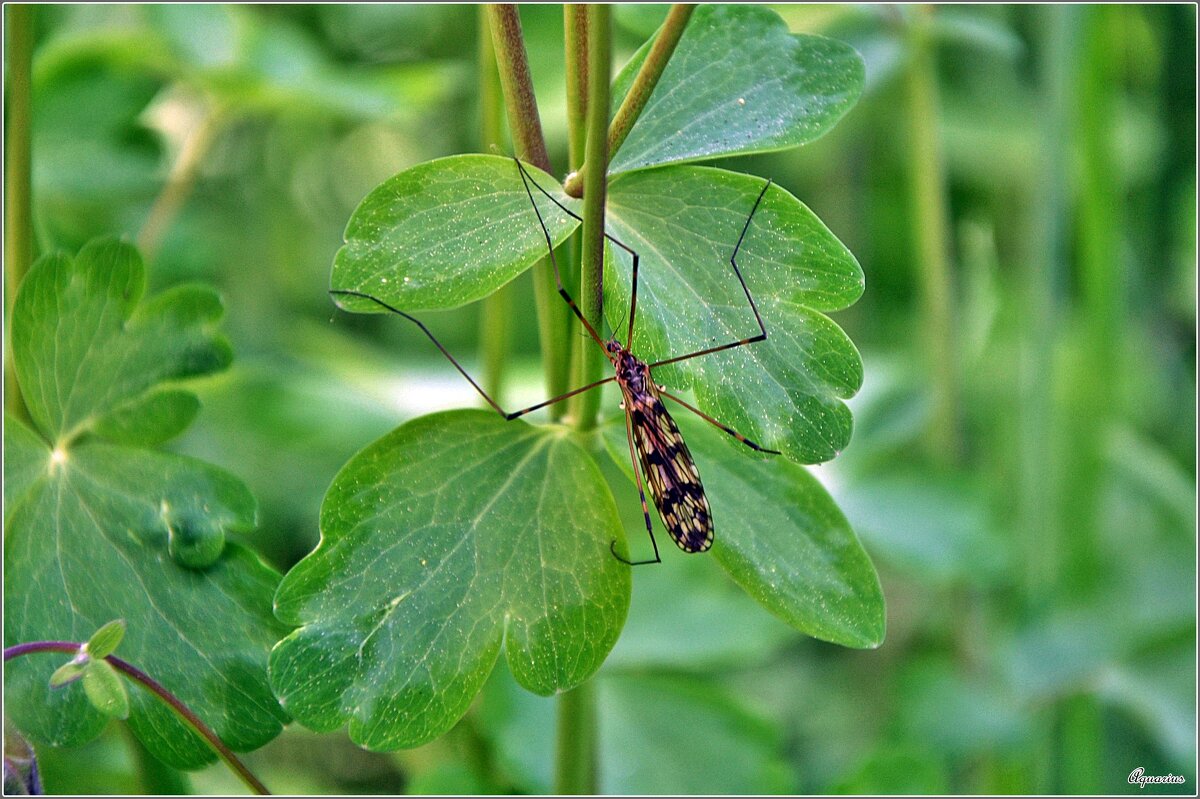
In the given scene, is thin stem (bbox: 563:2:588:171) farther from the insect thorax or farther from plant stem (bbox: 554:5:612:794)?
the insect thorax

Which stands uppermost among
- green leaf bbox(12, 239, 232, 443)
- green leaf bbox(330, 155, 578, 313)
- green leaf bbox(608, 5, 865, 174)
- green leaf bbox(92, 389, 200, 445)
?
green leaf bbox(608, 5, 865, 174)

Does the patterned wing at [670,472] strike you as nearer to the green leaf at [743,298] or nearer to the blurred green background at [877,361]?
the green leaf at [743,298]

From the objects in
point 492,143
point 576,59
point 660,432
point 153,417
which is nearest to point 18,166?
point 153,417

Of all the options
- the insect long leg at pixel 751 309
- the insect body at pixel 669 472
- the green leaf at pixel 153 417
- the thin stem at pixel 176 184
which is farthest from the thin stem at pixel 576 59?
the thin stem at pixel 176 184

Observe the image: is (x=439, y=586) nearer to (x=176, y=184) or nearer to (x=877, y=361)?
(x=176, y=184)

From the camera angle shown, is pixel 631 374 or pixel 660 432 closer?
pixel 660 432

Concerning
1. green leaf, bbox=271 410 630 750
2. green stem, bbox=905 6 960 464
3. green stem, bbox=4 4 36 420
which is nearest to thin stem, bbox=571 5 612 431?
green leaf, bbox=271 410 630 750
